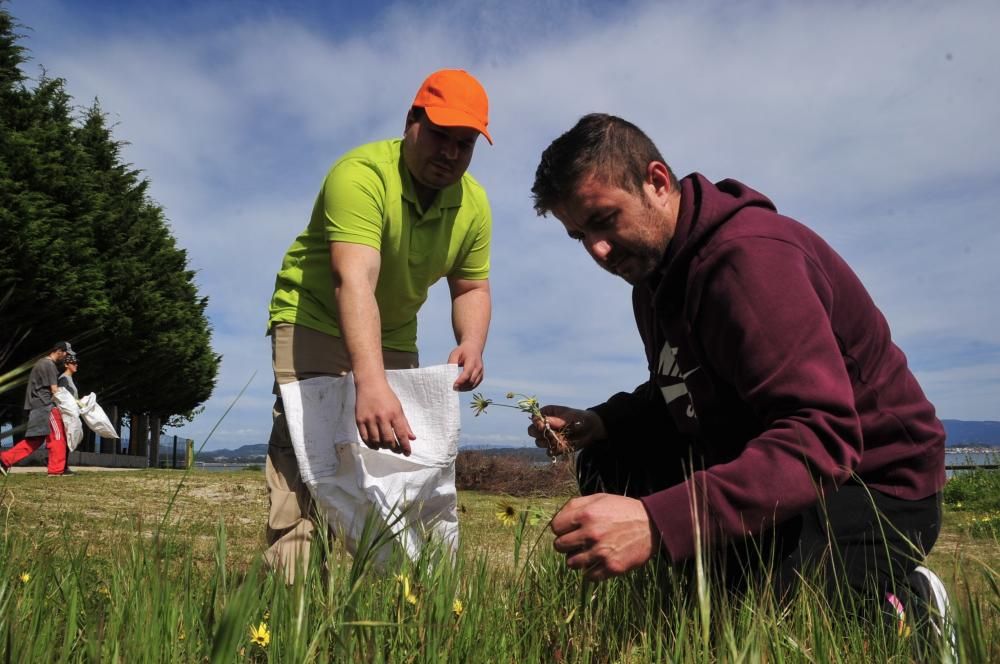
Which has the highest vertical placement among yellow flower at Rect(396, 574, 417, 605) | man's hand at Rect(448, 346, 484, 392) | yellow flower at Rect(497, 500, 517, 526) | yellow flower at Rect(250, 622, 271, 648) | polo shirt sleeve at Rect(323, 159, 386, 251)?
polo shirt sleeve at Rect(323, 159, 386, 251)

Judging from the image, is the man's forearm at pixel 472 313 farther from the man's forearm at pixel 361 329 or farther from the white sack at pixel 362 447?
the man's forearm at pixel 361 329

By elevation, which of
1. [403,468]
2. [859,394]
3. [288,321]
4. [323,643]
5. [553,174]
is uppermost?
[553,174]

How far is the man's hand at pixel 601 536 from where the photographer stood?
1554 mm

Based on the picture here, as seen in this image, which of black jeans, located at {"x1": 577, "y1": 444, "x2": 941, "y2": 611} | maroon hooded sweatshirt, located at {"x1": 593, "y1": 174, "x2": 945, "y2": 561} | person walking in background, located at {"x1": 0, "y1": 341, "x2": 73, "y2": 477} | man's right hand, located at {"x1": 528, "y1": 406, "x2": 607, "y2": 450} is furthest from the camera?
person walking in background, located at {"x1": 0, "y1": 341, "x2": 73, "y2": 477}

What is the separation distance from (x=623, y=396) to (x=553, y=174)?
1036mm

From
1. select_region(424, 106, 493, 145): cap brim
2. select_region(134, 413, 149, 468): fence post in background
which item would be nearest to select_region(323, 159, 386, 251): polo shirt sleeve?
select_region(424, 106, 493, 145): cap brim

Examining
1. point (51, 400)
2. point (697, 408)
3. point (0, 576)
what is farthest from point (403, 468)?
point (51, 400)

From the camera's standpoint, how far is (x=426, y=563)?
6.69ft

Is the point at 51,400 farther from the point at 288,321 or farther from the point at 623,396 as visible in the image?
the point at 623,396

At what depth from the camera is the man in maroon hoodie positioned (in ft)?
5.40

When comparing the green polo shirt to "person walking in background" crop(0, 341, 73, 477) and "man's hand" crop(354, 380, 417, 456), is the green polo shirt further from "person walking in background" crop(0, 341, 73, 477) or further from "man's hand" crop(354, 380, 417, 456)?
"person walking in background" crop(0, 341, 73, 477)

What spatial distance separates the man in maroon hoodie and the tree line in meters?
13.3

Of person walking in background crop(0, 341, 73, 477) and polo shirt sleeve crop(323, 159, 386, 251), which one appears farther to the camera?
person walking in background crop(0, 341, 73, 477)

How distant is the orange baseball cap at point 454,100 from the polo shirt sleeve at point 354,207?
0.32m
